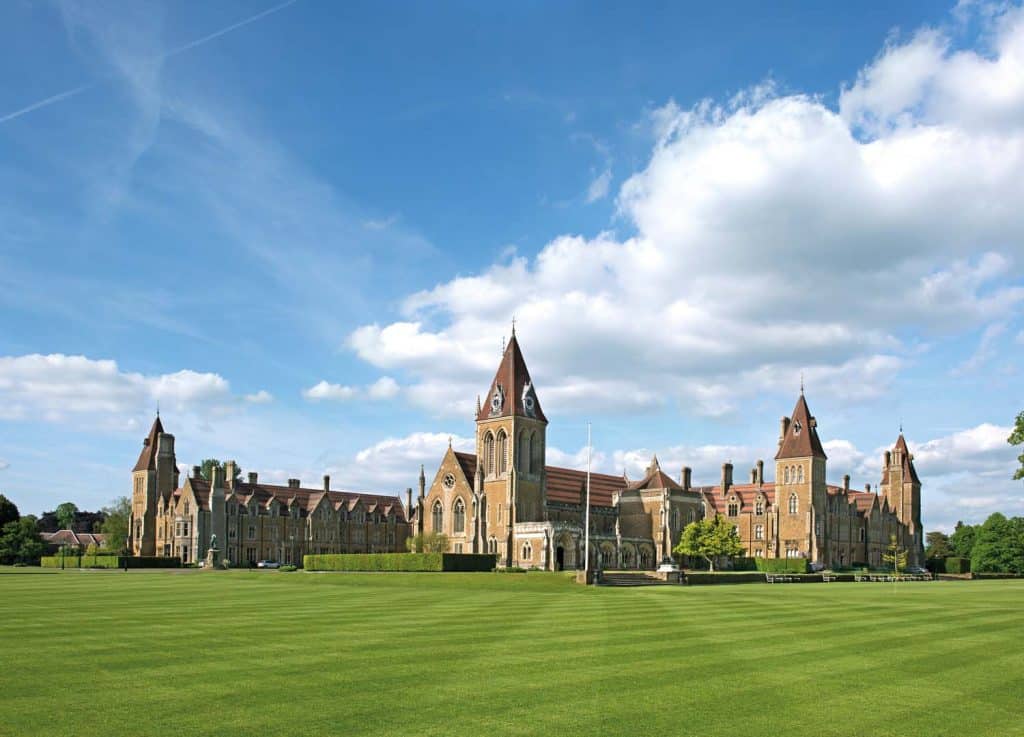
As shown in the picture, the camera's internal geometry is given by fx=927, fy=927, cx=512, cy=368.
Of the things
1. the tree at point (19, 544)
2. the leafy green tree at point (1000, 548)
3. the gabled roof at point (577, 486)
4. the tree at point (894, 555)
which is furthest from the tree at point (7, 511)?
the leafy green tree at point (1000, 548)

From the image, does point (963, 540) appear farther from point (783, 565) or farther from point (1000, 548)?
point (783, 565)

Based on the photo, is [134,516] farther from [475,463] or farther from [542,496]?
[542,496]

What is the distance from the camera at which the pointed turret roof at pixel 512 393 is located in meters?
90.7

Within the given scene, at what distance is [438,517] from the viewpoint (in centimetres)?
9450

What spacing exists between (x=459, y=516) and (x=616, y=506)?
64.7 feet

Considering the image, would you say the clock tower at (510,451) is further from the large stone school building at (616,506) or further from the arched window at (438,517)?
the arched window at (438,517)

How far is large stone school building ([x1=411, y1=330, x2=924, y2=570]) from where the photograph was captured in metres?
87.6

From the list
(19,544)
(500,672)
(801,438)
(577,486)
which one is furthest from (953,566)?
(500,672)

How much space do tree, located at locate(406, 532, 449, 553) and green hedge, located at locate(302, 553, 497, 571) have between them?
54.3 ft

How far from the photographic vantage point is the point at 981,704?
14.2 meters

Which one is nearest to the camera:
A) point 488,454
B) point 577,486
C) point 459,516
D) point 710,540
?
point 710,540

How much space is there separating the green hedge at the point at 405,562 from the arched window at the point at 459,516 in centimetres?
2062

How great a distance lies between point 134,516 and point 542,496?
51.4 metres

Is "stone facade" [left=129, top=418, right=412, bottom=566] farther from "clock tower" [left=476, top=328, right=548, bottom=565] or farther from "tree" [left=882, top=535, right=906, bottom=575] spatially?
"tree" [left=882, top=535, right=906, bottom=575]
